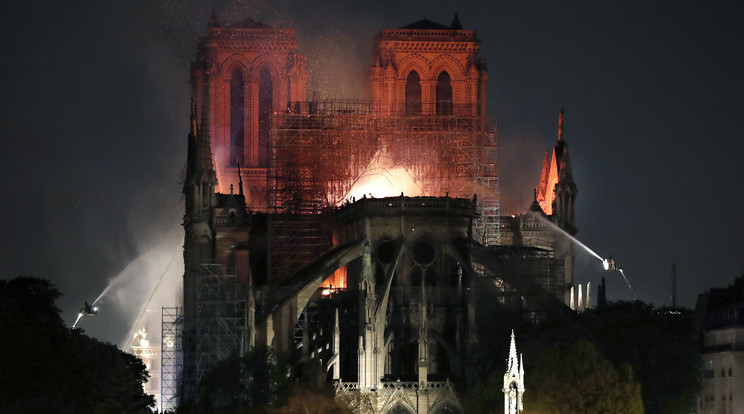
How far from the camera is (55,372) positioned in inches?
4026

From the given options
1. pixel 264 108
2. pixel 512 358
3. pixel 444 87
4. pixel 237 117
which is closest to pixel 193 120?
pixel 264 108

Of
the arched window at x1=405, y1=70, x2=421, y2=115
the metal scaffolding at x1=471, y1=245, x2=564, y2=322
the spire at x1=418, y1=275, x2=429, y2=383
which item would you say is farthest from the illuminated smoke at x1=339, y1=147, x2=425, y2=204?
the spire at x1=418, y1=275, x2=429, y2=383

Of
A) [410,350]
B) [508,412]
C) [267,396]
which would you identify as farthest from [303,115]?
[508,412]

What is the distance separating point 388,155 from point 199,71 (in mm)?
16960

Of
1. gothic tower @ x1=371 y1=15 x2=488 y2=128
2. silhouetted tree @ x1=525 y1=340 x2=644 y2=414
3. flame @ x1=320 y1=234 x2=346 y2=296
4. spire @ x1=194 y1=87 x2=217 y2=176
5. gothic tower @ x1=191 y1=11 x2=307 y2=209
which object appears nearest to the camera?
silhouetted tree @ x1=525 y1=340 x2=644 y2=414

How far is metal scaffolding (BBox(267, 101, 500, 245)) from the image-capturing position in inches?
5069

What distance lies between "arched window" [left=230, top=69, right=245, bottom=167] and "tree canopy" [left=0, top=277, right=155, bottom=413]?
35591 millimetres

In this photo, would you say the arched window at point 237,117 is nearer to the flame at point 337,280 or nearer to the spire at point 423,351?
the flame at point 337,280

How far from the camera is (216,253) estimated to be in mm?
124250

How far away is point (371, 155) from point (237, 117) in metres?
15.4

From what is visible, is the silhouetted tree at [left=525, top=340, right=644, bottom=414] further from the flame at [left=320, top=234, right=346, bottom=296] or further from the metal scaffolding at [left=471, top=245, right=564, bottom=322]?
the flame at [left=320, top=234, right=346, bottom=296]

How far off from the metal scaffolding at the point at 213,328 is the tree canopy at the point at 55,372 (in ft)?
17.6

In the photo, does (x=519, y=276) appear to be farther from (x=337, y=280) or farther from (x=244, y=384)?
(x=244, y=384)

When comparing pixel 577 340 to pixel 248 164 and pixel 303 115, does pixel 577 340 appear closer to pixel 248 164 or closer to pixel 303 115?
pixel 303 115
